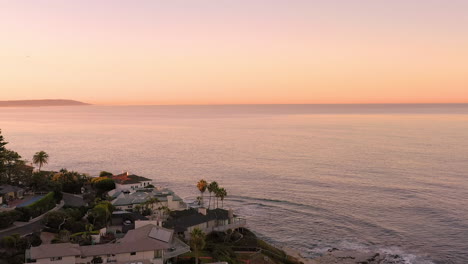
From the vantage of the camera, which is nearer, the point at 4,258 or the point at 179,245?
the point at 4,258

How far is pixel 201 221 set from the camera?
58.0 metres

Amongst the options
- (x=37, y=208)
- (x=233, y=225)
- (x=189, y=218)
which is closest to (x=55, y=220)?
(x=37, y=208)

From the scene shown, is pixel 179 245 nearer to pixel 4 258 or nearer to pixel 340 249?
pixel 4 258

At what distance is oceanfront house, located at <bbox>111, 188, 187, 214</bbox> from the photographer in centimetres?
6488

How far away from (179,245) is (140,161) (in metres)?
86.6

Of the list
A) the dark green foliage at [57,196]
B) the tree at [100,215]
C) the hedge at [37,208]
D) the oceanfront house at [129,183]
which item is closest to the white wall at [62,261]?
the tree at [100,215]

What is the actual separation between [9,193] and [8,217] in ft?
54.2

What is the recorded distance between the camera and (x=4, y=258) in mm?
42281

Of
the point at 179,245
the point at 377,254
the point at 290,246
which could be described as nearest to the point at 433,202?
the point at 377,254

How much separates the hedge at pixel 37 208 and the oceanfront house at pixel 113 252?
17.5 m

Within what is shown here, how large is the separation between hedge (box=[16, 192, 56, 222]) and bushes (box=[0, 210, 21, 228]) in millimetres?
1399

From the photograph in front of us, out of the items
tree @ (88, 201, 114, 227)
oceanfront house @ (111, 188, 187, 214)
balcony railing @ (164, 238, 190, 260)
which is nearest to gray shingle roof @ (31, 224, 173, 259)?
balcony railing @ (164, 238, 190, 260)

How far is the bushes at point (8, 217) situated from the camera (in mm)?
53125

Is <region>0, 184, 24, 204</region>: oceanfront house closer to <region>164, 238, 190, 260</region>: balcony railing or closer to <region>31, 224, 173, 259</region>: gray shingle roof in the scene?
<region>31, 224, 173, 259</region>: gray shingle roof
